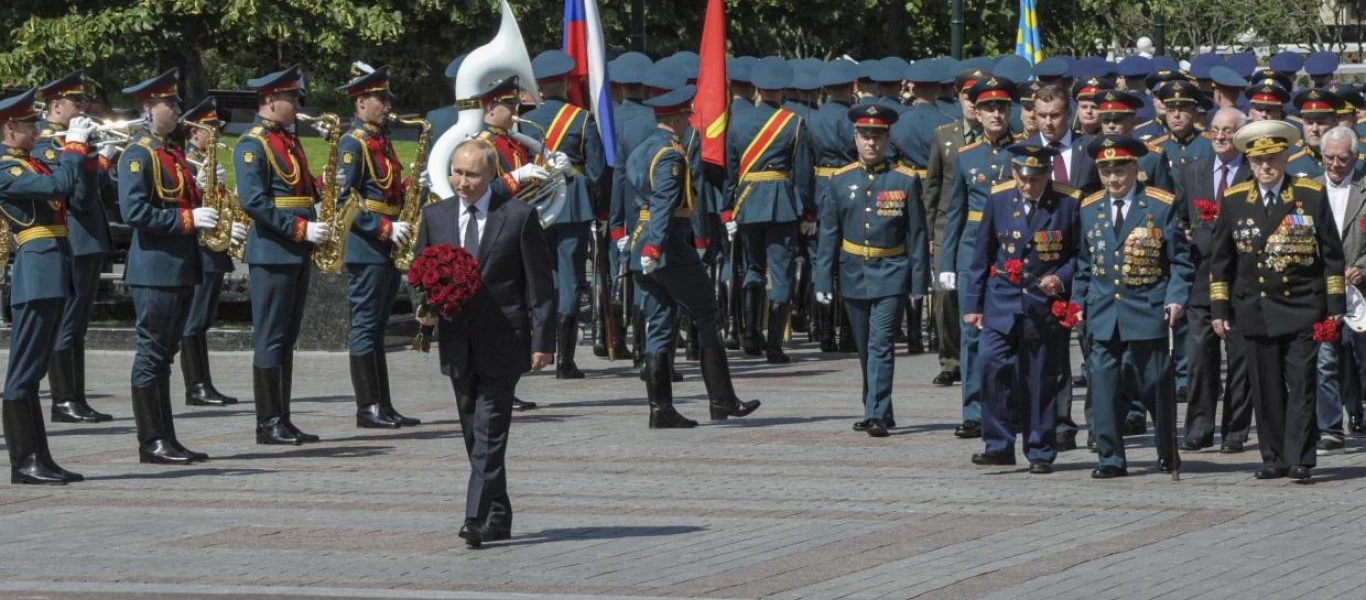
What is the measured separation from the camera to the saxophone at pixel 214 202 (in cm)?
1479

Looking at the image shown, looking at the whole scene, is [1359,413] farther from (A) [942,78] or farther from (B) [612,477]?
(A) [942,78]

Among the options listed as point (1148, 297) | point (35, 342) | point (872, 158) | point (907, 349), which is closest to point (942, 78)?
point (907, 349)

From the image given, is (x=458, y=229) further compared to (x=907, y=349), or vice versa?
(x=907, y=349)

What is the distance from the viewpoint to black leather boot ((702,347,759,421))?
15.2 metres

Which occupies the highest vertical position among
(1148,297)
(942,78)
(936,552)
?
(942,78)

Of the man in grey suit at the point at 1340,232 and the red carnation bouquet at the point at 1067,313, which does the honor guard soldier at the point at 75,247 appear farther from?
the man in grey suit at the point at 1340,232

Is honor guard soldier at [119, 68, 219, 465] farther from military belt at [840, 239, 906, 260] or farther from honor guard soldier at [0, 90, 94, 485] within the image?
military belt at [840, 239, 906, 260]

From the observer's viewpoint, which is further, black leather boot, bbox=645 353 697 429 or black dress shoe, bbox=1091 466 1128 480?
black leather boot, bbox=645 353 697 429

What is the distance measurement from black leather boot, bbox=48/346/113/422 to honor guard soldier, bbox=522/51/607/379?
3.49 metres

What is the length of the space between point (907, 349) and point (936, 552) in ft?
31.9

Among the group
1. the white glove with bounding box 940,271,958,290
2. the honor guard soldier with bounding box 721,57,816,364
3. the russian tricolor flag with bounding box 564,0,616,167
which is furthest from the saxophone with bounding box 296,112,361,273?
the honor guard soldier with bounding box 721,57,816,364

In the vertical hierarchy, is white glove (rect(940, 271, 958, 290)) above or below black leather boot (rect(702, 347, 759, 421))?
above

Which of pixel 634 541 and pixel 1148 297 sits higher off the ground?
pixel 1148 297

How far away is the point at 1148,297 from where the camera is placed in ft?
41.1
